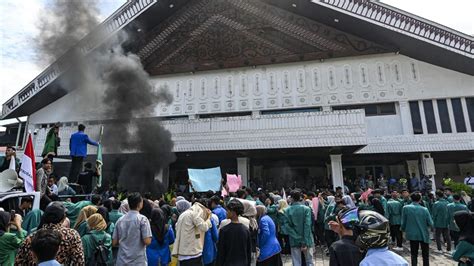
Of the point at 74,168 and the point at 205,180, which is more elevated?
the point at 74,168

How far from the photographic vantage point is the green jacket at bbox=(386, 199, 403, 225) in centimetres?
784

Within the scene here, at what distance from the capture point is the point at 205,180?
9727 mm

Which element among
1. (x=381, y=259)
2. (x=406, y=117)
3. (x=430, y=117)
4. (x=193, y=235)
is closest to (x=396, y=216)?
(x=193, y=235)

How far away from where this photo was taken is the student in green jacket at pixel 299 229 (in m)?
5.12

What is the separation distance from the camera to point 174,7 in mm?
17688

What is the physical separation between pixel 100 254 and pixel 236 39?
15.8 m

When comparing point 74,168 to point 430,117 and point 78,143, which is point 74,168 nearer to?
point 78,143

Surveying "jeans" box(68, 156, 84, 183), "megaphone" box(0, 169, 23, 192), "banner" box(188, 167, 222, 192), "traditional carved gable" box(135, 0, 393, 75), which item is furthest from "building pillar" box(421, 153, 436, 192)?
"megaphone" box(0, 169, 23, 192)

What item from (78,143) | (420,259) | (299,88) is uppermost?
(299,88)

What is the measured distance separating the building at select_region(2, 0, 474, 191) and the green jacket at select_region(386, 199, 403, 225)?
613 centimetres

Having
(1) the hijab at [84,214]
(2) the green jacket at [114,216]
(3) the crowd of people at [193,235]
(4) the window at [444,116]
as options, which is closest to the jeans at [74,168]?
(3) the crowd of people at [193,235]

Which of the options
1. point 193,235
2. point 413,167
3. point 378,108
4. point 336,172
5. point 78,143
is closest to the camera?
point 193,235

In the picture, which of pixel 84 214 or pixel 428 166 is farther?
pixel 428 166

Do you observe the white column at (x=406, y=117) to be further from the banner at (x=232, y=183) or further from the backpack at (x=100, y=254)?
the backpack at (x=100, y=254)
